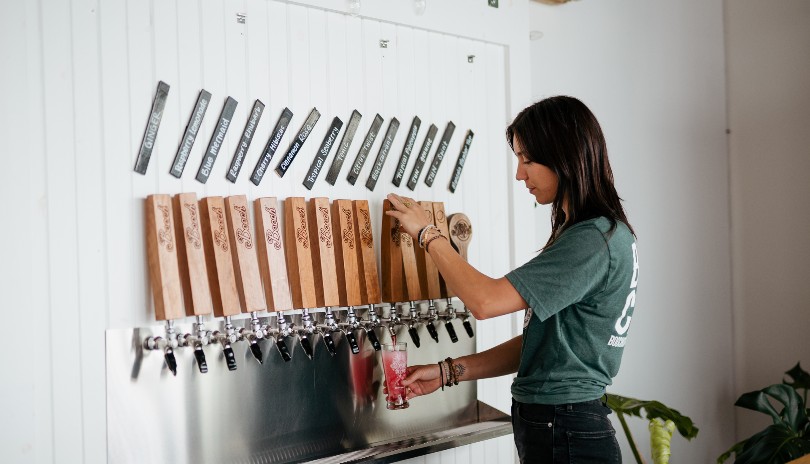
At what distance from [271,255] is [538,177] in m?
0.82

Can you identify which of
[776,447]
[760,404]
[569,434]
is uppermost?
[569,434]

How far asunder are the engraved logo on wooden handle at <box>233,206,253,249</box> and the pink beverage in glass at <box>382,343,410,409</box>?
510 millimetres

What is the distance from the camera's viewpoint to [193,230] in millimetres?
1992

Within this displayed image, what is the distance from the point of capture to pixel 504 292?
1826 mm

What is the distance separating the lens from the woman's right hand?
87.5 inches

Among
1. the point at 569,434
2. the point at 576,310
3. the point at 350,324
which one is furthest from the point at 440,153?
the point at 569,434

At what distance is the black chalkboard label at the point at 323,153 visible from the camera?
7.59ft

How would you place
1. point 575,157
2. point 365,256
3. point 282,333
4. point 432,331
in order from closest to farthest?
point 575,157, point 282,333, point 365,256, point 432,331

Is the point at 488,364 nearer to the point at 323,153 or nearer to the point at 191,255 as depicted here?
the point at 323,153

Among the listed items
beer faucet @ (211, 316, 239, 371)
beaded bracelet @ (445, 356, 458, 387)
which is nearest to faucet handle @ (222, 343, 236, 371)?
beer faucet @ (211, 316, 239, 371)

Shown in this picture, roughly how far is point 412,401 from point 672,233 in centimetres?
195

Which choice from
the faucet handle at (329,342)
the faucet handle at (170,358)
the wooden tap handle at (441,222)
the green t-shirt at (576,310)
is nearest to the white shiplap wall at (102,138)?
the faucet handle at (170,358)

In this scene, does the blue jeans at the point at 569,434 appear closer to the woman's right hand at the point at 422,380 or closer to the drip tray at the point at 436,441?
the woman's right hand at the point at 422,380

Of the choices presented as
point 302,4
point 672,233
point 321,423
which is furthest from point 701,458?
point 302,4
